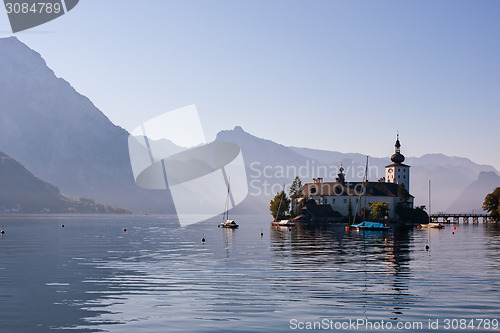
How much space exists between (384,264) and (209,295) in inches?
1081

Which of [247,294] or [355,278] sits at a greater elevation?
[355,278]

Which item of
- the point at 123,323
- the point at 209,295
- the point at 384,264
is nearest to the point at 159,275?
the point at 209,295

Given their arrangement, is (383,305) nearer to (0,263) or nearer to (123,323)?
(123,323)

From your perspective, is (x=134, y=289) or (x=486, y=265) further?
(x=486, y=265)

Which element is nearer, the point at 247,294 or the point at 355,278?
the point at 247,294

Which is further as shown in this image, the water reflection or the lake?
the water reflection

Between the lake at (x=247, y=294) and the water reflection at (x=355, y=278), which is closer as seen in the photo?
the lake at (x=247, y=294)

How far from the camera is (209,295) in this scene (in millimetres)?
38531

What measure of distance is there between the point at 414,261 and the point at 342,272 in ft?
52.9

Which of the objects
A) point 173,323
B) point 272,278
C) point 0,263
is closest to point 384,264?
point 272,278

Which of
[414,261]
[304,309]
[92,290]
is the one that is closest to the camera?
[304,309]

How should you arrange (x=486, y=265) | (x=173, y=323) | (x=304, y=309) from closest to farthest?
(x=173, y=323), (x=304, y=309), (x=486, y=265)

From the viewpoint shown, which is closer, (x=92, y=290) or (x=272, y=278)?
(x=92, y=290)

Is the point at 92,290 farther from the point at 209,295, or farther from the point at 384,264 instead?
the point at 384,264
